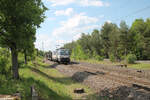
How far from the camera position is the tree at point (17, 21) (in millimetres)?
11125

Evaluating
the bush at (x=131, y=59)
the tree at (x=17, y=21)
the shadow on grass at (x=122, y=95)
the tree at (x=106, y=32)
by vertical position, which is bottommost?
the shadow on grass at (x=122, y=95)

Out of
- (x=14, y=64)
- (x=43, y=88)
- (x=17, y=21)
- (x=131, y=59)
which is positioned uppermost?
(x=17, y=21)

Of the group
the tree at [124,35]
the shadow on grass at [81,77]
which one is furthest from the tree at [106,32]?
the shadow on grass at [81,77]

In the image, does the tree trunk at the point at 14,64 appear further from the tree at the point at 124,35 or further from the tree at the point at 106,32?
the tree at the point at 106,32

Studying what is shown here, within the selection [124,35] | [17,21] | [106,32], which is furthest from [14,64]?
[106,32]

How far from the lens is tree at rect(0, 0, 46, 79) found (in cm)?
1112

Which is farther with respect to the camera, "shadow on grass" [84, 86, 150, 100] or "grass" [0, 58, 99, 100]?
"grass" [0, 58, 99, 100]

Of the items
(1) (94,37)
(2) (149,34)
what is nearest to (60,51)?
(2) (149,34)

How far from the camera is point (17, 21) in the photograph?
11656 mm

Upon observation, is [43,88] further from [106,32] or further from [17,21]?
[106,32]

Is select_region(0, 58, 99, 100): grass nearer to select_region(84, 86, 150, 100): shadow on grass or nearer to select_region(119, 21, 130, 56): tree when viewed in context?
select_region(84, 86, 150, 100): shadow on grass

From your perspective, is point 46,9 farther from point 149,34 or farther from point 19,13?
point 149,34

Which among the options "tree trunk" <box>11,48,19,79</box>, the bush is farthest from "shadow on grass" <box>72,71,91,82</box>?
the bush

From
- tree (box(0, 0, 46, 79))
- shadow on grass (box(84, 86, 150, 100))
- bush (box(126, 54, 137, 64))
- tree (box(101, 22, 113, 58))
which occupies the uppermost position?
tree (box(101, 22, 113, 58))
